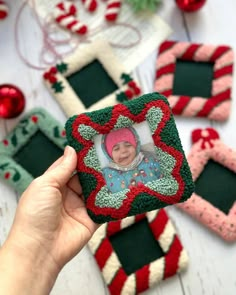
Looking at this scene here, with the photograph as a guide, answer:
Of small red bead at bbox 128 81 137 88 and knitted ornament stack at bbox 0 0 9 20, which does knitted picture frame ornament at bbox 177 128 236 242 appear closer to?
small red bead at bbox 128 81 137 88

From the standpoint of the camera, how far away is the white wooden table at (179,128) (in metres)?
1.13

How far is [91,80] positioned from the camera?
1255mm

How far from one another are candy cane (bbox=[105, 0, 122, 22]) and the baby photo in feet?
1.74

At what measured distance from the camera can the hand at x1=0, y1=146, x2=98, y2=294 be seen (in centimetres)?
85

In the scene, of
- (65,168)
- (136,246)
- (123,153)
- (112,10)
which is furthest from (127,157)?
(112,10)

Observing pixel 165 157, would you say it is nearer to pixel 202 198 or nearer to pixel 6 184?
pixel 202 198

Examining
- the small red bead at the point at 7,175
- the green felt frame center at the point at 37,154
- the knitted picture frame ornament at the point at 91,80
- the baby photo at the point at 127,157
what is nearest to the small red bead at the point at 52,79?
the knitted picture frame ornament at the point at 91,80

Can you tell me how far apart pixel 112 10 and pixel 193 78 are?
0.33 metres

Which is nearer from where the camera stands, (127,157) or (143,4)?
(127,157)

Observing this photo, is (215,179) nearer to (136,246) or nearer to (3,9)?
(136,246)

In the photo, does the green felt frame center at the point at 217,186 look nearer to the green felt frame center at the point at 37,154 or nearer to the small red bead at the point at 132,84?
the small red bead at the point at 132,84

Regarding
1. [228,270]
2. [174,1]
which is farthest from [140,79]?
[228,270]

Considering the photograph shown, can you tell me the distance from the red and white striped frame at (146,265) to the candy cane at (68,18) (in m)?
0.59

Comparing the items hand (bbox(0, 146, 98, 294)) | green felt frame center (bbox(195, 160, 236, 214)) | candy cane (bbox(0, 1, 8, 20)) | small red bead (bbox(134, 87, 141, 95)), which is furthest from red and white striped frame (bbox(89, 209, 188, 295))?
Answer: candy cane (bbox(0, 1, 8, 20))
